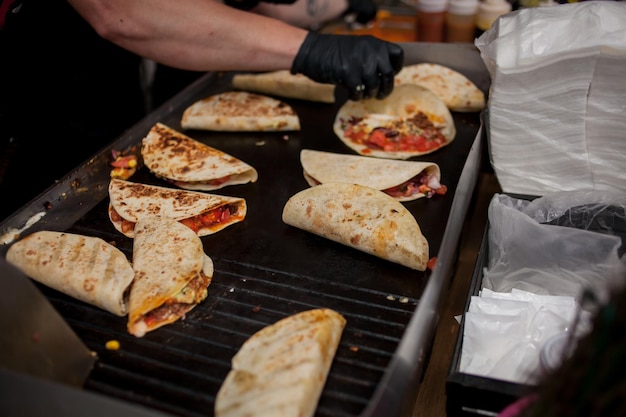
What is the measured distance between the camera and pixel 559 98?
2.39 m

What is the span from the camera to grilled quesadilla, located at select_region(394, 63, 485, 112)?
3396mm

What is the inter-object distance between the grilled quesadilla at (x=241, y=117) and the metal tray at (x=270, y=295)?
126mm

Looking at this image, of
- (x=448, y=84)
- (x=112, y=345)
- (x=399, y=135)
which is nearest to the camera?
→ (x=112, y=345)

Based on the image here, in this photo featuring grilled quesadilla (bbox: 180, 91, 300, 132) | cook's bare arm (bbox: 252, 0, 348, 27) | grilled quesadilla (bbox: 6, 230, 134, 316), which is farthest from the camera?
cook's bare arm (bbox: 252, 0, 348, 27)

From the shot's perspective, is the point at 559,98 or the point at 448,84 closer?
the point at 559,98

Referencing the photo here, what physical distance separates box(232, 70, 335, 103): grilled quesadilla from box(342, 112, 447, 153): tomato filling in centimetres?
34

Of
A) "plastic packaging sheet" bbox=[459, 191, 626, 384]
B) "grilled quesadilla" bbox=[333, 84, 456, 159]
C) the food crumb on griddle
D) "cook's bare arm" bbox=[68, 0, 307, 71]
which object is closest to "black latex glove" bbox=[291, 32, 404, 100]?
"cook's bare arm" bbox=[68, 0, 307, 71]

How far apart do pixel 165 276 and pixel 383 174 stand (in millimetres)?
1171

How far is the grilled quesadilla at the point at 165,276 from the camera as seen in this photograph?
2090 mm

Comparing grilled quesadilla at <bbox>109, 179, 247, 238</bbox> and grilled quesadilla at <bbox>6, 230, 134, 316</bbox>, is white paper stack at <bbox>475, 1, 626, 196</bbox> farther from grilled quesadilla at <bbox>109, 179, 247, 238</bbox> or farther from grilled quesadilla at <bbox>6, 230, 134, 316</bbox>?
grilled quesadilla at <bbox>6, 230, 134, 316</bbox>

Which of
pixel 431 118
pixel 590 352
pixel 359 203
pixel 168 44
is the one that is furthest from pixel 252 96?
pixel 590 352

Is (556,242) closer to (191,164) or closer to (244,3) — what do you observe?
(191,164)

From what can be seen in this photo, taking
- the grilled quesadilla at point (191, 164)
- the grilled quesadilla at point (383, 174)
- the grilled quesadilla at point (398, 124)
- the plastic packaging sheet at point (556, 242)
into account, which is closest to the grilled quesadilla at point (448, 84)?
the grilled quesadilla at point (398, 124)

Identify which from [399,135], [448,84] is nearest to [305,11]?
[448,84]
